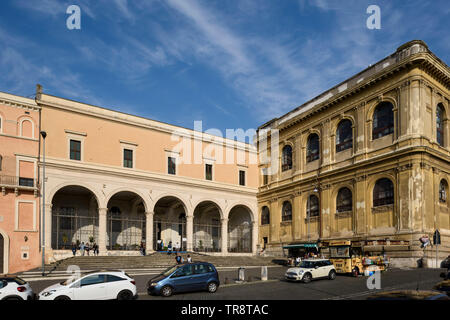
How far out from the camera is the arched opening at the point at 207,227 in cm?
4497

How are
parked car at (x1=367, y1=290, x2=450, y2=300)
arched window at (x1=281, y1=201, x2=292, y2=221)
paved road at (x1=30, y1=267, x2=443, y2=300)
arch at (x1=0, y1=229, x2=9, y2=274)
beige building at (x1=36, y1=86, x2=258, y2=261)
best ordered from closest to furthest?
parked car at (x1=367, y1=290, x2=450, y2=300) → paved road at (x1=30, y1=267, x2=443, y2=300) → arch at (x1=0, y1=229, x2=9, y2=274) → beige building at (x1=36, y1=86, x2=258, y2=261) → arched window at (x1=281, y1=201, x2=292, y2=221)

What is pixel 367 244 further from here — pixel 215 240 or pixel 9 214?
pixel 9 214

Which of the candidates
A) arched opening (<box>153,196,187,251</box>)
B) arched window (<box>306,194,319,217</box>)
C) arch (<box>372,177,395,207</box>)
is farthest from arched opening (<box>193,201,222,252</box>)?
arch (<box>372,177,395,207</box>)

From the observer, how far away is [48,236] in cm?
3153

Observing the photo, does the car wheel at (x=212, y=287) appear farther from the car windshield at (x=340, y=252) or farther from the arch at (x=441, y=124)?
the arch at (x=441, y=124)

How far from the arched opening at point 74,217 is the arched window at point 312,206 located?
1990 centimetres

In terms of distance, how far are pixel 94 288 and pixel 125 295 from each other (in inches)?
46.8

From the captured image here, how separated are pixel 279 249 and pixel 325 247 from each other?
1550cm

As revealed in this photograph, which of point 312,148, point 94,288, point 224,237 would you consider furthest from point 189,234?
point 94,288

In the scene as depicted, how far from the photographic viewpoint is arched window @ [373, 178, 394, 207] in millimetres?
31172

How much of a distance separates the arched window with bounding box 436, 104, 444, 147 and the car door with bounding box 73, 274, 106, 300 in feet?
92.3

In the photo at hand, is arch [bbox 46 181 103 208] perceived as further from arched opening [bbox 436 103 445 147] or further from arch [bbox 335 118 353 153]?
arched opening [bbox 436 103 445 147]

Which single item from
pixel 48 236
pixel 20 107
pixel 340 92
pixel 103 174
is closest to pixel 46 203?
pixel 48 236

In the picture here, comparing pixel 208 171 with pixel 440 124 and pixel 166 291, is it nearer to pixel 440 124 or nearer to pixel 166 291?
pixel 440 124
